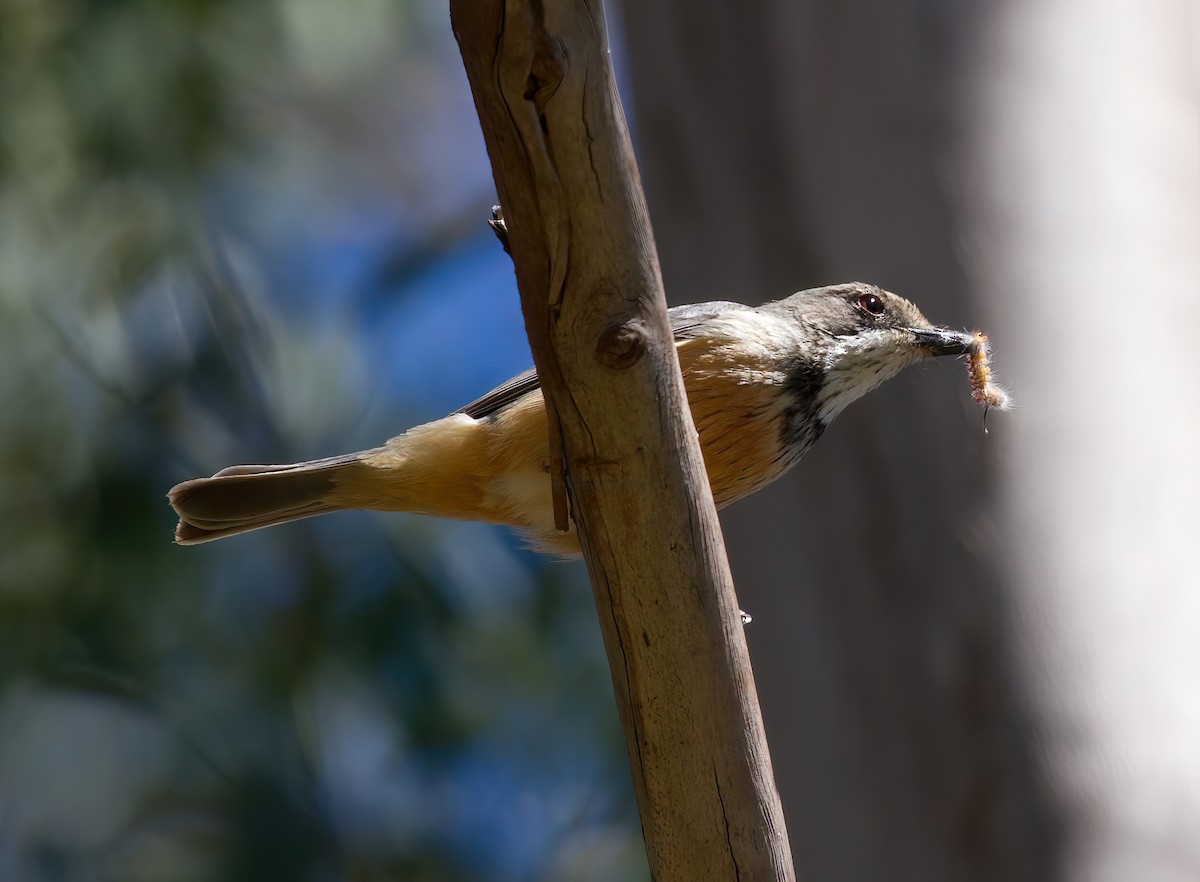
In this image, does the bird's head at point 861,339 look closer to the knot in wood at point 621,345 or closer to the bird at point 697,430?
the bird at point 697,430

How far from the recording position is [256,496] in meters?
2.64

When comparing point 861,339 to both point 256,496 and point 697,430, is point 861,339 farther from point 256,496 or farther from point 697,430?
point 256,496

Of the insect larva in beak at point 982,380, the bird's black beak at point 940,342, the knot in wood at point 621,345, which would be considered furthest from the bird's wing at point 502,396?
the knot in wood at point 621,345

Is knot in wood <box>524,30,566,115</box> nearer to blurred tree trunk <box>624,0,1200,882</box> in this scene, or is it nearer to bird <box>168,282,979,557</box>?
bird <box>168,282,979,557</box>

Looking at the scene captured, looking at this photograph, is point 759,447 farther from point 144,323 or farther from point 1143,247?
point 144,323

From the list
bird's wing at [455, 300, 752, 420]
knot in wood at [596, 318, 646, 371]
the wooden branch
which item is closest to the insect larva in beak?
bird's wing at [455, 300, 752, 420]

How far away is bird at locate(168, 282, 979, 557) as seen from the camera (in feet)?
7.78

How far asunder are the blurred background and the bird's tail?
1.21 meters

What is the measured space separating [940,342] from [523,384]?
2.89 ft

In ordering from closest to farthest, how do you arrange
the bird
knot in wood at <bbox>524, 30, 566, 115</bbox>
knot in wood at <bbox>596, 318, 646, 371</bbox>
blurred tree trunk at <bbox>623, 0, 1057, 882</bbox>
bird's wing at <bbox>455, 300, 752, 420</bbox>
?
knot in wood at <bbox>524, 30, 566, 115</bbox> → knot in wood at <bbox>596, 318, 646, 371</bbox> → the bird → bird's wing at <bbox>455, 300, 752, 420</bbox> → blurred tree trunk at <bbox>623, 0, 1057, 882</bbox>

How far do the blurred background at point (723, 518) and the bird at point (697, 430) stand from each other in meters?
0.41

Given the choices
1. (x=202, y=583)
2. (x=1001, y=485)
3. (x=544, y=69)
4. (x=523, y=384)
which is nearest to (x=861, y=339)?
(x=1001, y=485)

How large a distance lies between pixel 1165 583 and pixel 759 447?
93 centimetres

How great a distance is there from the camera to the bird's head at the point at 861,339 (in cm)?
257
